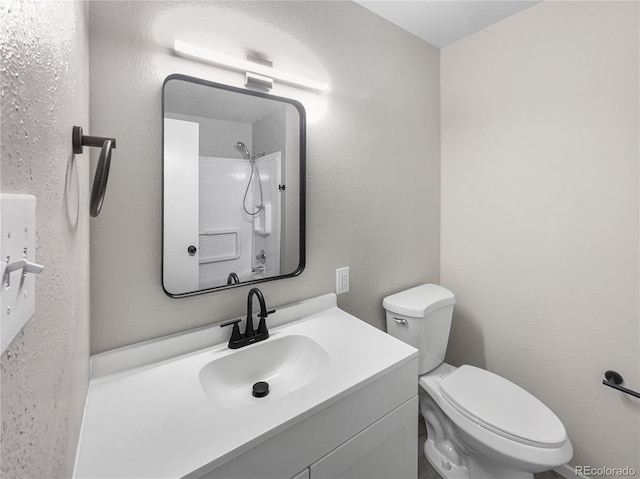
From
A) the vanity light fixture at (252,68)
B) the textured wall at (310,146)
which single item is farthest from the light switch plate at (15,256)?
the vanity light fixture at (252,68)

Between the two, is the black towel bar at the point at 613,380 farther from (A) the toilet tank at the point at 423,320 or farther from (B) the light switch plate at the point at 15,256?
(B) the light switch plate at the point at 15,256

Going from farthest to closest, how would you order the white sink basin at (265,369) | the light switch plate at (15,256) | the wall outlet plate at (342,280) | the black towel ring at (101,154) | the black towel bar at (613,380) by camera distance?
the wall outlet plate at (342,280) → the black towel bar at (613,380) → the white sink basin at (265,369) → the black towel ring at (101,154) → the light switch plate at (15,256)

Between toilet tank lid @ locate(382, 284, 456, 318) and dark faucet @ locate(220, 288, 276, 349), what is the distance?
2.23ft

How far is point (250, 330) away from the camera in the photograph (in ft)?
3.52

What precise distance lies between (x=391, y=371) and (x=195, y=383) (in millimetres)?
592

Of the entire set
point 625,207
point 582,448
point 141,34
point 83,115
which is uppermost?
point 141,34

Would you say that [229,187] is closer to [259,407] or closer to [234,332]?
[234,332]

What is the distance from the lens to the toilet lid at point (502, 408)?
3.56 feet

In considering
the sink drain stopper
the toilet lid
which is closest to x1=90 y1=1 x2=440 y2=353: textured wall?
the sink drain stopper

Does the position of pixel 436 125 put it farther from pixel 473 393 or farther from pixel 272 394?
pixel 272 394

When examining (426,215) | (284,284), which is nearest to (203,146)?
(284,284)

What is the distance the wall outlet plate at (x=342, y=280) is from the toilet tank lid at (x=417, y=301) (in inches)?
9.8

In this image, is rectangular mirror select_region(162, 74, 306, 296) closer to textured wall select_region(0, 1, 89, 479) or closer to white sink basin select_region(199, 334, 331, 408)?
white sink basin select_region(199, 334, 331, 408)

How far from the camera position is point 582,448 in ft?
4.51
